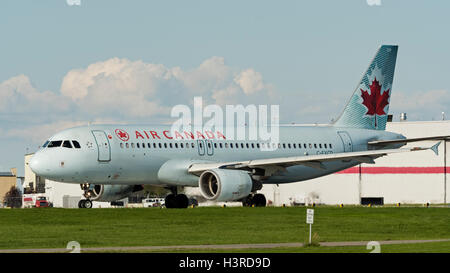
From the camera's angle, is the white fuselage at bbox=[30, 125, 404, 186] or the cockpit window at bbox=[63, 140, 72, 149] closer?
the white fuselage at bbox=[30, 125, 404, 186]

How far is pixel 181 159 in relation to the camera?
177ft

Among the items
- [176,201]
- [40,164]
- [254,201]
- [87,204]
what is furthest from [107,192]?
[254,201]

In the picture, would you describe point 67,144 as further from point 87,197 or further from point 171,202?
point 171,202

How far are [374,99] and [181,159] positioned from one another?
18.3 meters

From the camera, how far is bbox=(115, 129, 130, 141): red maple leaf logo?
2056 inches

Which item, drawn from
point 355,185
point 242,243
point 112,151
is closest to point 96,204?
point 355,185

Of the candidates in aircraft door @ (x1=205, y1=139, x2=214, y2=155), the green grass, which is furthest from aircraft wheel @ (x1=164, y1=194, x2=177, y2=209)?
the green grass

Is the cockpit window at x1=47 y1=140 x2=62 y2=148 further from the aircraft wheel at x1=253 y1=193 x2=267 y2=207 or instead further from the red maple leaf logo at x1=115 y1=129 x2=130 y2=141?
the aircraft wheel at x1=253 y1=193 x2=267 y2=207

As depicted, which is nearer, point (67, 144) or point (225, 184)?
point (225, 184)

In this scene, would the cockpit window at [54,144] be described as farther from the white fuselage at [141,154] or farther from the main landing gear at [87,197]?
the main landing gear at [87,197]

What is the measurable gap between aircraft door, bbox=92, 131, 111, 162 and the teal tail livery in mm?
20326

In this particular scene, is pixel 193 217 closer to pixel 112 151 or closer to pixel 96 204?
pixel 112 151
